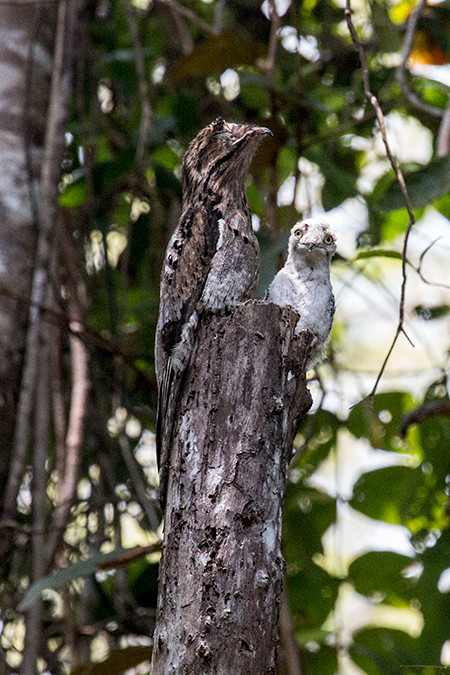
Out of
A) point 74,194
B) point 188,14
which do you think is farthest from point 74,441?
point 188,14

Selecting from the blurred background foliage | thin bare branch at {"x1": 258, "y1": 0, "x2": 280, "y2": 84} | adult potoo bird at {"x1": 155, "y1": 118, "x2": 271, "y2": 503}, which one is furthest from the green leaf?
adult potoo bird at {"x1": 155, "y1": 118, "x2": 271, "y2": 503}

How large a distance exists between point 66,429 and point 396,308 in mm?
2204

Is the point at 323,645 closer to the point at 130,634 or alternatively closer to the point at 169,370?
the point at 130,634

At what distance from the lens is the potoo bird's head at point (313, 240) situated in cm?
260

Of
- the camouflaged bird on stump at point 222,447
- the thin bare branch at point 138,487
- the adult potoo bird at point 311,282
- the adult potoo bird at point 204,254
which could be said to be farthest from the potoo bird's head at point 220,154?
the thin bare branch at point 138,487

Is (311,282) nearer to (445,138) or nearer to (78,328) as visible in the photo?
(445,138)

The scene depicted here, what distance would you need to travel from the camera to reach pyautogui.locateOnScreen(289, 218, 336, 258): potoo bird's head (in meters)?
2.60

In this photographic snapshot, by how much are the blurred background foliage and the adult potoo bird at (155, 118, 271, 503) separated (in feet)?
1.87

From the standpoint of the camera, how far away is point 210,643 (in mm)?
1798

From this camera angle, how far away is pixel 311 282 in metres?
2.63

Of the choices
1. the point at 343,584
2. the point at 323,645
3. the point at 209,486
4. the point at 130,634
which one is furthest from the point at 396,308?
the point at 209,486

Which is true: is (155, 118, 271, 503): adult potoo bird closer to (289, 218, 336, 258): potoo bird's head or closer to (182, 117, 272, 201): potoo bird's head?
(182, 117, 272, 201): potoo bird's head

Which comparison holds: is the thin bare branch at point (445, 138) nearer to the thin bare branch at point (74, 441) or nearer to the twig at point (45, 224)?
the twig at point (45, 224)

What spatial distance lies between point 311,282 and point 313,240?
0.15m
